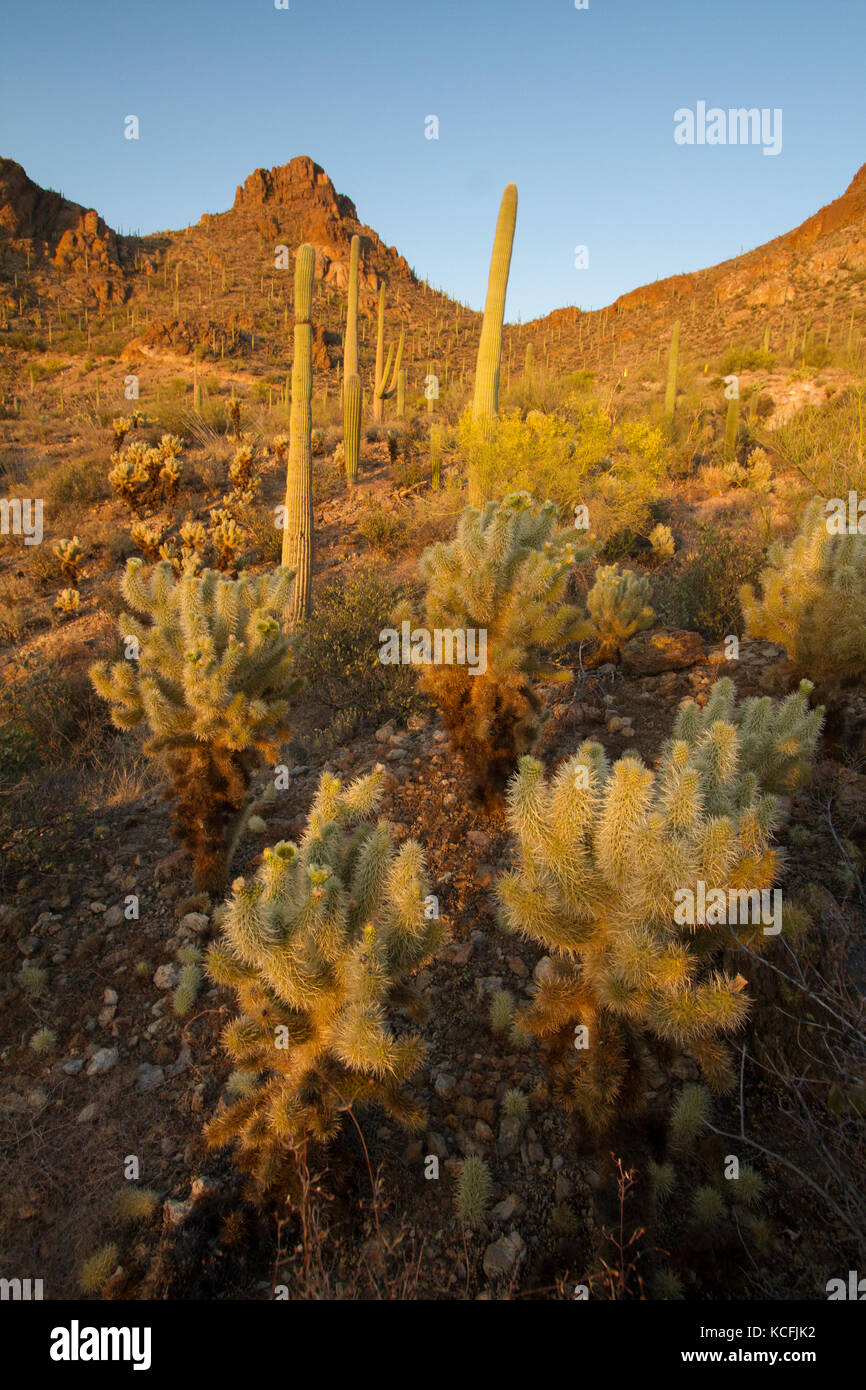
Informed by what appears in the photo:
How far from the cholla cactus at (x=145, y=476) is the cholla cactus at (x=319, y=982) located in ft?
→ 33.5

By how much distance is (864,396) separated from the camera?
25.9ft

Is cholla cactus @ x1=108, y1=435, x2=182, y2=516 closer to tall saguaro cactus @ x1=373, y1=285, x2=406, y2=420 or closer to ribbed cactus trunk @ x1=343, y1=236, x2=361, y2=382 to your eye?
ribbed cactus trunk @ x1=343, y1=236, x2=361, y2=382

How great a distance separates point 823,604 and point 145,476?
1027 centimetres

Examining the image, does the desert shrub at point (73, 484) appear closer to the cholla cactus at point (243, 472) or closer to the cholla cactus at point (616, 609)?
the cholla cactus at point (243, 472)

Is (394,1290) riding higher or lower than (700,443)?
lower

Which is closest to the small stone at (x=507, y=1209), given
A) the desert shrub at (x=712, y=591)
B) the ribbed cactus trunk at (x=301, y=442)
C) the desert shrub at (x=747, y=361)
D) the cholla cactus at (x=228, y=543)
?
the desert shrub at (x=712, y=591)

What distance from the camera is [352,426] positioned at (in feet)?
38.4

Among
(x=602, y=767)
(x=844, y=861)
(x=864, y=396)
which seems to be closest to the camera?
(x=602, y=767)

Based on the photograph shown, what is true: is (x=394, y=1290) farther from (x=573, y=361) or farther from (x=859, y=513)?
(x=573, y=361)

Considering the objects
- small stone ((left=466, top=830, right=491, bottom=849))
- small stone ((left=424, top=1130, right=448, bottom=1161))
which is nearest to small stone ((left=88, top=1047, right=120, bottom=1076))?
small stone ((left=424, top=1130, right=448, bottom=1161))

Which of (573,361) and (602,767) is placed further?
(573,361)

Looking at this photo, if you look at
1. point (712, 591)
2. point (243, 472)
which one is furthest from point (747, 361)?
point (712, 591)

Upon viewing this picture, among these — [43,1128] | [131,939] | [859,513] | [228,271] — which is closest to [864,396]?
[859,513]
